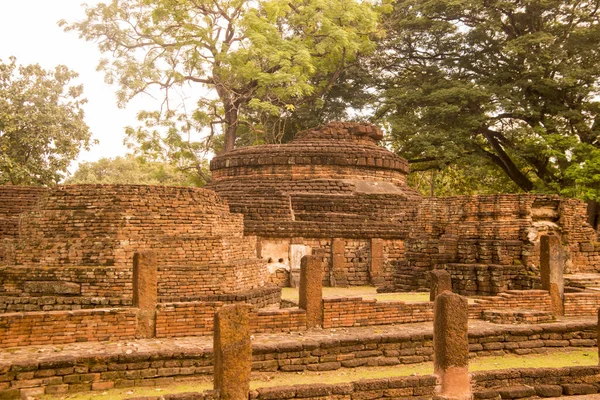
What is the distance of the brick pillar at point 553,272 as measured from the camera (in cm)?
1107

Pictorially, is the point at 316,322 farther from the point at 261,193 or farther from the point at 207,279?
the point at 261,193

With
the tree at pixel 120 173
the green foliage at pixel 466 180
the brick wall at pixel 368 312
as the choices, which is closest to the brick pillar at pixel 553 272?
the brick wall at pixel 368 312

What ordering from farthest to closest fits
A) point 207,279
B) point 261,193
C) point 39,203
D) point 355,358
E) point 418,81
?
point 418,81 < point 261,193 < point 39,203 < point 207,279 < point 355,358

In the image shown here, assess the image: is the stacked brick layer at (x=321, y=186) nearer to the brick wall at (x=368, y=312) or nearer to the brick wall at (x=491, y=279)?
the brick wall at (x=491, y=279)

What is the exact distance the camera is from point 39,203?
11203 mm

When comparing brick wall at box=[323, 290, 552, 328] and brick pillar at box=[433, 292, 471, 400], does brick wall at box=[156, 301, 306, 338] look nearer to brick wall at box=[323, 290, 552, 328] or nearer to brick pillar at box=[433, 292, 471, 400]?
brick wall at box=[323, 290, 552, 328]

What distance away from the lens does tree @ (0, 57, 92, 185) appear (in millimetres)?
20562

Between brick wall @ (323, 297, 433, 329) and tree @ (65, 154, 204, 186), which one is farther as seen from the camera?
tree @ (65, 154, 204, 186)

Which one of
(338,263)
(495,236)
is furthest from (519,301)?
(338,263)

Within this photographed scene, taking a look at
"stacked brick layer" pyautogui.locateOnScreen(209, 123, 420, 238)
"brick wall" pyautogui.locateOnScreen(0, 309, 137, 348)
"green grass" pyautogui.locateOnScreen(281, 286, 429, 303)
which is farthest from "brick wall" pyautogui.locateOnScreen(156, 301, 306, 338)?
"stacked brick layer" pyautogui.locateOnScreen(209, 123, 420, 238)

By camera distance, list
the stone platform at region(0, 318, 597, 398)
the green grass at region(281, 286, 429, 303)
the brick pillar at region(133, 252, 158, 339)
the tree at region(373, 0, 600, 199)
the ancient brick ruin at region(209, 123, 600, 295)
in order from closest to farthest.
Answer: the stone platform at region(0, 318, 597, 398), the brick pillar at region(133, 252, 158, 339), the green grass at region(281, 286, 429, 303), the ancient brick ruin at region(209, 123, 600, 295), the tree at region(373, 0, 600, 199)

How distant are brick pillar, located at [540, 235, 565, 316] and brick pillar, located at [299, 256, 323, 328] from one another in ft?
15.0

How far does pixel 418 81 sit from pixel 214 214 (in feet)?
59.5

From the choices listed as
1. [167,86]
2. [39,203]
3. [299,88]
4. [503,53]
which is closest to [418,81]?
[503,53]
